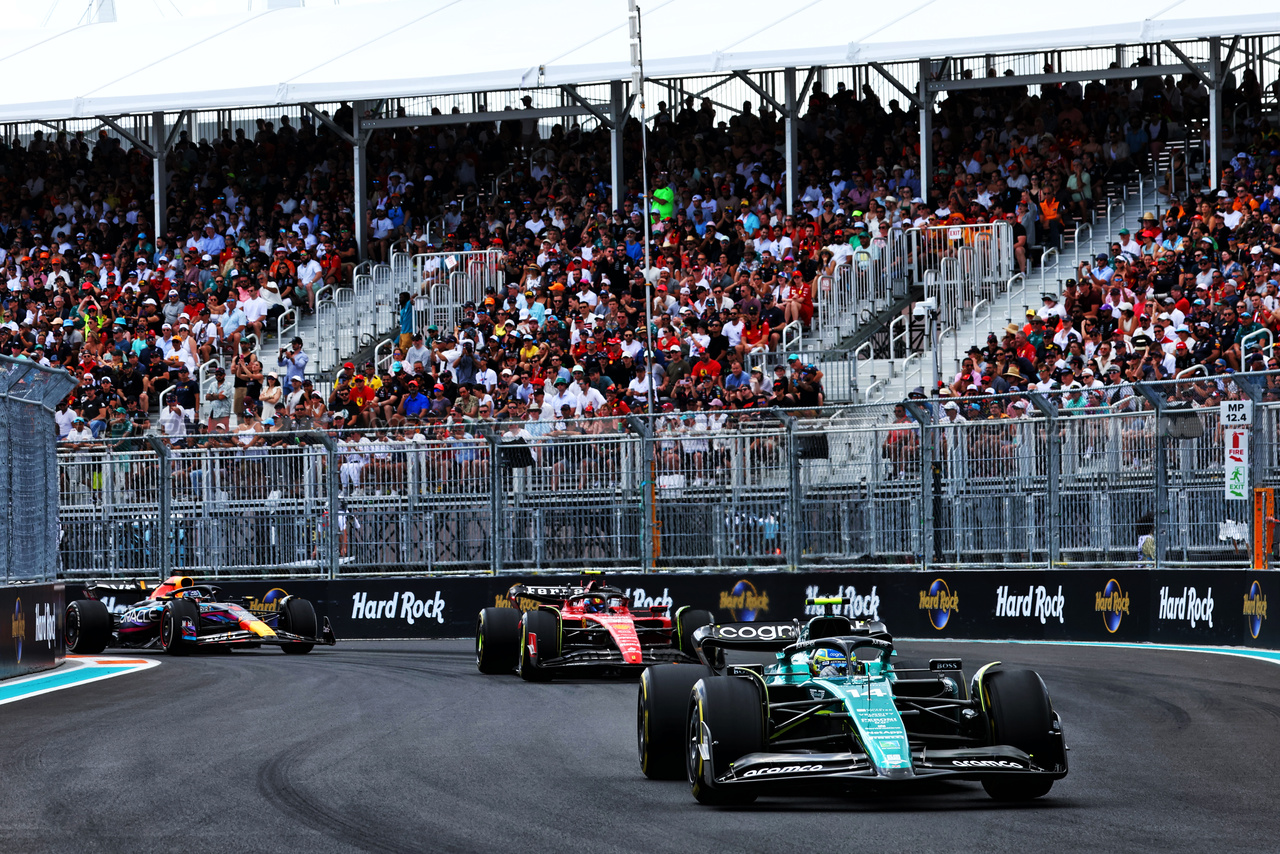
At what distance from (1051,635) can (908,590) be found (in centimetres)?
174

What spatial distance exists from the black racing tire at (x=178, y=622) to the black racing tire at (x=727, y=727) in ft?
37.5

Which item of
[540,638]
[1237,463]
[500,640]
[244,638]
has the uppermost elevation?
[1237,463]

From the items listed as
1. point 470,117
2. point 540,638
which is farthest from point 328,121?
point 540,638

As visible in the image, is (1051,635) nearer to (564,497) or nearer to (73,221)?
(564,497)

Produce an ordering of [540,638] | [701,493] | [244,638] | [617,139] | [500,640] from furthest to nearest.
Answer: [617,139], [701,493], [244,638], [500,640], [540,638]

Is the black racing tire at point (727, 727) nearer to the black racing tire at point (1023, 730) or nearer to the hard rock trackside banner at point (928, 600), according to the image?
the black racing tire at point (1023, 730)

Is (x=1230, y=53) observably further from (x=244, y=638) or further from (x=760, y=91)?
(x=244, y=638)

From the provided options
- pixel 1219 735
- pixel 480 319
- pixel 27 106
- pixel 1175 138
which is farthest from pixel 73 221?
pixel 1219 735

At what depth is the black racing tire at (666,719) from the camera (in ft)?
30.2

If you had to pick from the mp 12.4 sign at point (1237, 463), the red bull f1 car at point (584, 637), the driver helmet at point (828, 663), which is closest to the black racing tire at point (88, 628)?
the red bull f1 car at point (584, 637)

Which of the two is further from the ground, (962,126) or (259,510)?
(962,126)

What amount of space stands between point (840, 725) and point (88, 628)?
476 inches

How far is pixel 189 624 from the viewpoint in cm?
1909

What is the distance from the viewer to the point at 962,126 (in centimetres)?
3088
